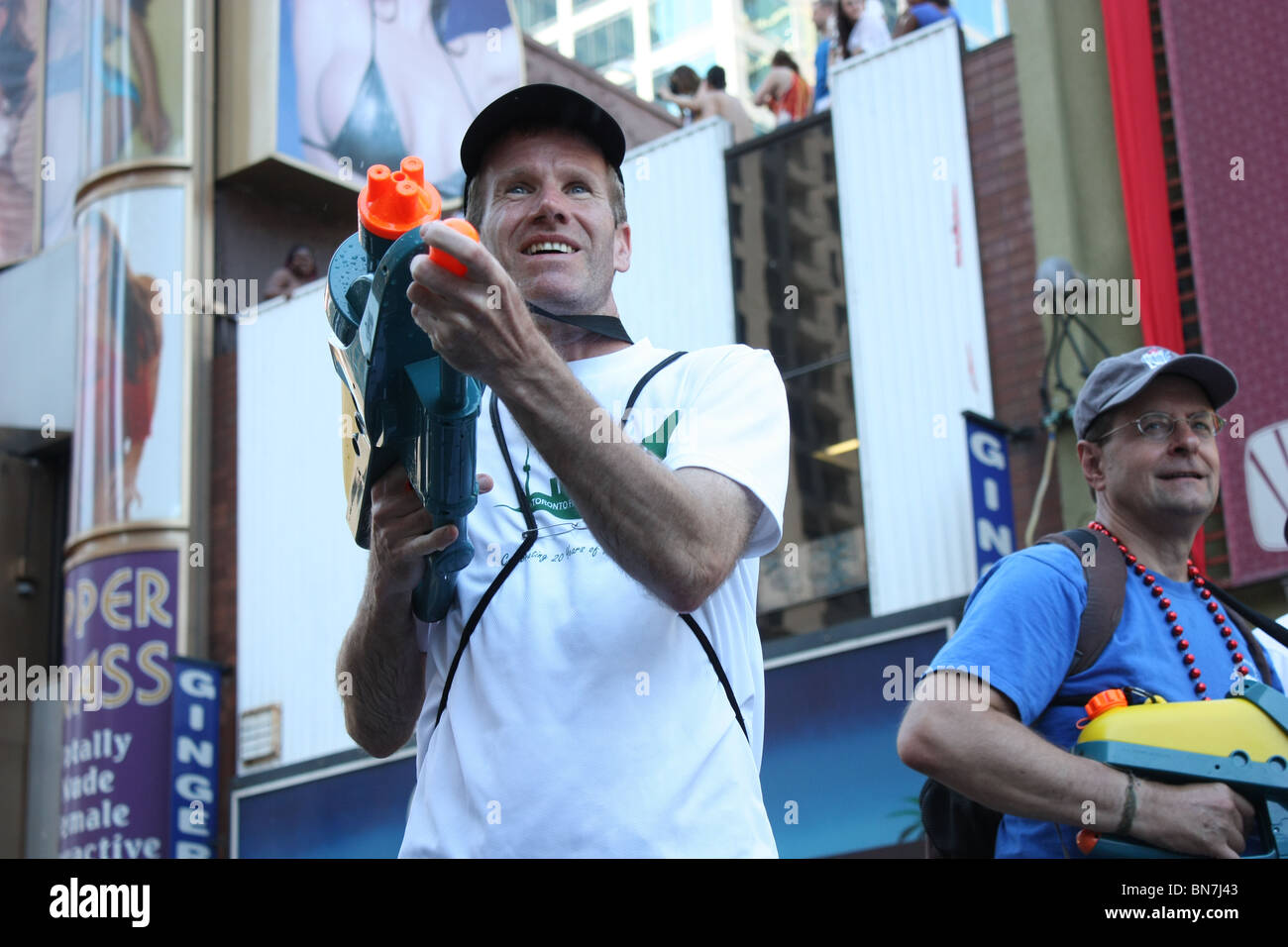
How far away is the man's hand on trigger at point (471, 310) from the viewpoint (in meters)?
1.83

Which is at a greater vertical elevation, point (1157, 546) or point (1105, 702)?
point (1157, 546)

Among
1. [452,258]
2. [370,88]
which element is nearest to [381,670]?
[452,258]

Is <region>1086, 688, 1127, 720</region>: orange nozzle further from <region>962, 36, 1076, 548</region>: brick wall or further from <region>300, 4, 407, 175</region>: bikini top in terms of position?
<region>300, 4, 407, 175</region>: bikini top

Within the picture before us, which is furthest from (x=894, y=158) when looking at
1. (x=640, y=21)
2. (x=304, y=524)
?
(x=640, y=21)

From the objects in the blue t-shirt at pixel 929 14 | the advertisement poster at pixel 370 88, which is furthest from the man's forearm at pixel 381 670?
the advertisement poster at pixel 370 88

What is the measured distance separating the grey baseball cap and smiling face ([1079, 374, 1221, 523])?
29mm

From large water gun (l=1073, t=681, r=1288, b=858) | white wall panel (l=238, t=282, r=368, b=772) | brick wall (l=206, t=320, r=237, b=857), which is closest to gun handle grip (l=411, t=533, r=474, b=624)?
large water gun (l=1073, t=681, r=1288, b=858)

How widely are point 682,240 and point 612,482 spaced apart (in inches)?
444

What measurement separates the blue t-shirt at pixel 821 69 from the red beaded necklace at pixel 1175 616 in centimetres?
1038

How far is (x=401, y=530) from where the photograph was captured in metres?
2.22

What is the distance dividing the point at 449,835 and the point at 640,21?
71646 millimetres

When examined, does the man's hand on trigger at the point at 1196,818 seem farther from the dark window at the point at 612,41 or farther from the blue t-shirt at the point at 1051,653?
the dark window at the point at 612,41
